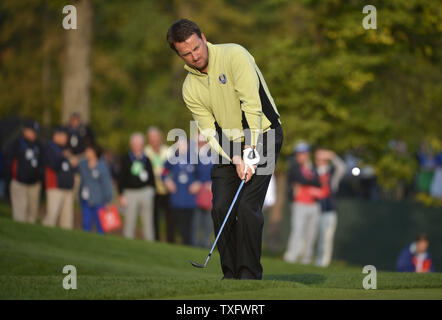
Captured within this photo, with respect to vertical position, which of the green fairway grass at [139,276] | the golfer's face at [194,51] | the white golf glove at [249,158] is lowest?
the green fairway grass at [139,276]

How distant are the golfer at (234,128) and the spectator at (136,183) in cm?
938

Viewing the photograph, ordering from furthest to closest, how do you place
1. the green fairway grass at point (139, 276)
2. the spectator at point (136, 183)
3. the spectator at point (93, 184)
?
the spectator at point (136, 183) → the spectator at point (93, 184) → the green fairway grass at point (139, 276)

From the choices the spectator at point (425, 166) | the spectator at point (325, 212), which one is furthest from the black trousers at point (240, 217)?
the spectator at point (425, 166)

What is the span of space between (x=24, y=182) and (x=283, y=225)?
33.1 ft

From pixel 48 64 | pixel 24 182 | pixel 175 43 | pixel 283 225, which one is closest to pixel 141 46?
pixel 48 64

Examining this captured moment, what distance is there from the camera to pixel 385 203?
68.8ft

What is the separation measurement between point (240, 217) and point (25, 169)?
9470 millimetres

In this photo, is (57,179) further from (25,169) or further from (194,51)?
(194,51)

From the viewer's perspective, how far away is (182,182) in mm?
17719

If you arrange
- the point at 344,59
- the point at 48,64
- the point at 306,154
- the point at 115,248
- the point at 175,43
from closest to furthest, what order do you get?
the point at 175,43, the point at 115,248, the point at 306,154, the point at 344,59, the point at 48,64

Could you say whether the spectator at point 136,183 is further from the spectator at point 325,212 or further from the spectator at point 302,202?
the spectator at point 325,212

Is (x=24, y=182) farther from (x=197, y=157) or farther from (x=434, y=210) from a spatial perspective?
(x=434, y=210)

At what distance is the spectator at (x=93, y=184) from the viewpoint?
16.9 metres

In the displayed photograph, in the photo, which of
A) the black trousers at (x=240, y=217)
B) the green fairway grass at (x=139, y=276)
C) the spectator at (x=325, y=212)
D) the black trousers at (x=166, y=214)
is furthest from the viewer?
the spectator at (x=325, y=212)
